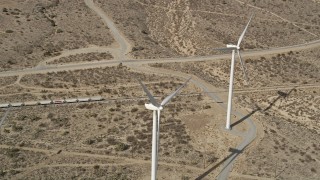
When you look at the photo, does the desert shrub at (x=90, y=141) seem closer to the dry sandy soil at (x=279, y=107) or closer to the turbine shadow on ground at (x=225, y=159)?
the turbine shadow on ground at (x=225, y=159)

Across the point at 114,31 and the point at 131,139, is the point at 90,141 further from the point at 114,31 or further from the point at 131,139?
the point at 114,31

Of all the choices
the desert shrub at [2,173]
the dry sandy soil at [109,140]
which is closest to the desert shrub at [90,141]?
the dry sandy soil at [109,140]

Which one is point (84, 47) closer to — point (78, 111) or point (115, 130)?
point (78, 111)

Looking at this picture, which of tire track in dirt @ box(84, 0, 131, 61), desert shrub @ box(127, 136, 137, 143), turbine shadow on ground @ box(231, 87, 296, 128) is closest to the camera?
desert shrub @ box(127, 136, 137, 143)

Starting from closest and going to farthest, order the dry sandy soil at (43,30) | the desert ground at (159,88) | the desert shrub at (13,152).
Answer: the desert shrub at (13,152) → the desert ground at (159,88) → the dry sandy soil at (43,30)

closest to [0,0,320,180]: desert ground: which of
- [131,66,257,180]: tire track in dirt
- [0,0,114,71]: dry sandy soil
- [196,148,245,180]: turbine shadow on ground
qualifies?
[196,148,245,180]: turbine shadow on ground

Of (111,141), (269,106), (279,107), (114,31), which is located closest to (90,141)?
(111,141)

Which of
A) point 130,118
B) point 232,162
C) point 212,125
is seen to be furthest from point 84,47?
point 232,162

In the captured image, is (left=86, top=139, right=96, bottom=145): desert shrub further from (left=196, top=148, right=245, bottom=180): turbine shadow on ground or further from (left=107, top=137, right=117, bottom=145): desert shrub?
(left=196, top=148, right=245, bottom=180): turbine shadow on ground
